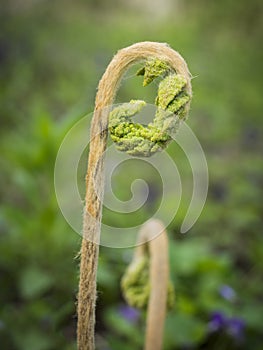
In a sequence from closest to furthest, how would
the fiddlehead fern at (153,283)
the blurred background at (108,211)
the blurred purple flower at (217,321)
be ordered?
the fiddlehead fern at (153,283) → the blurred purple flower at (217,321) → the blurred background at (108,211)

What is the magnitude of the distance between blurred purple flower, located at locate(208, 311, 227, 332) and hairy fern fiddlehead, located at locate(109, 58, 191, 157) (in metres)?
1.36

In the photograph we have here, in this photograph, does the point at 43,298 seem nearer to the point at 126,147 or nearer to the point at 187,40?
the point at 126,147

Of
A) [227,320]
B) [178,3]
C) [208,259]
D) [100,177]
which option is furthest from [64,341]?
[178,3]

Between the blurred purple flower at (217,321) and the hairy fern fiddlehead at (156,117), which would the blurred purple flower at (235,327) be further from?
the hairy fern fiddlehead at (156,117)

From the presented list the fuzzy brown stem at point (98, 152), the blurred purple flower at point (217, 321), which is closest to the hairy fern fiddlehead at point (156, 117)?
the fuzzy brown stem at point (98, 152)

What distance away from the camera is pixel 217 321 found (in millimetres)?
2361

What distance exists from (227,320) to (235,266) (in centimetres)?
103

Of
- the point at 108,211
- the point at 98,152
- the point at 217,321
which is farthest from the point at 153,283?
the point at 108,211

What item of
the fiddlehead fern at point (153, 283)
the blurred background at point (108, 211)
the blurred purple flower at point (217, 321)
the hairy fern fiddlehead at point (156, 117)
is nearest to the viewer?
the hairy fern fiddlehead at point (156, 117)

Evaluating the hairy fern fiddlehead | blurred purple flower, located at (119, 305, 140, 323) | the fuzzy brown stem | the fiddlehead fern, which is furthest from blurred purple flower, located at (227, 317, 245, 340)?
the hairy fern fiddlehead

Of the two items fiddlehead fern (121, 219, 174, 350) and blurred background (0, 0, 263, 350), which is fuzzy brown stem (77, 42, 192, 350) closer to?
blurred background (0, 0, 263, 350)

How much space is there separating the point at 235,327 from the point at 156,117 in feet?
4.69

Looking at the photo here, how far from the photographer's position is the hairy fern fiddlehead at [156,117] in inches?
46.1

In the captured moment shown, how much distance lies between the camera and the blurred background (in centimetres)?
249
